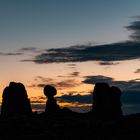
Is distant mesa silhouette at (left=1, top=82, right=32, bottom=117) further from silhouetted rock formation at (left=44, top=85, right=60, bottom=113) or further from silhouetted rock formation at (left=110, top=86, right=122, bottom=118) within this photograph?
silhouetted rock formation at (left=110, top=86, right=122, bottom=118)

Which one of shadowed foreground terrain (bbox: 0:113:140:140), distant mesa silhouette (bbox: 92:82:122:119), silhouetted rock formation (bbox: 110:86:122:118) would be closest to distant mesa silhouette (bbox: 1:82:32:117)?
distant mesa silhouette (bbox: 92:82:122:119)

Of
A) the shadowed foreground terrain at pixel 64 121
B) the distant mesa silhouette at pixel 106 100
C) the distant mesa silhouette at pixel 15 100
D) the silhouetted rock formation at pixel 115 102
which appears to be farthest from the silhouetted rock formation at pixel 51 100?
the silhouetted rock formation at pixel 115 102

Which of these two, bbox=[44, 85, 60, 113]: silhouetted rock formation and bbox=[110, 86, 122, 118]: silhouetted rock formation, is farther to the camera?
bbox=[110, 86, 122, 118]: silhouetted rock formation

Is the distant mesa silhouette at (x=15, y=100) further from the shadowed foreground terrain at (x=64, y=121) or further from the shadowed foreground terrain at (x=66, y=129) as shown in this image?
the shadowed foreground terrain at (x=66, y=129)

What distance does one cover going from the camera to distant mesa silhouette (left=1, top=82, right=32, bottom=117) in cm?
18175

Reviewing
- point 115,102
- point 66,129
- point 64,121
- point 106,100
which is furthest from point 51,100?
point 66,129

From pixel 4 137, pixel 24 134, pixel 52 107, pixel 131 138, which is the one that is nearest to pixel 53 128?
pixel 24 134

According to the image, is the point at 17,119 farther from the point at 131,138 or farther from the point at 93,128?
the point at 131,138

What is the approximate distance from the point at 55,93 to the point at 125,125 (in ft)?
204

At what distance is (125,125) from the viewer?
130375 mm

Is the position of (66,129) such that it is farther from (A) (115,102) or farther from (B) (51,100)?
(A) (115,102)

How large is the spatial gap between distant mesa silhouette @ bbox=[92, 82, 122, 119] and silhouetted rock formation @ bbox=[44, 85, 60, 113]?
591 inches

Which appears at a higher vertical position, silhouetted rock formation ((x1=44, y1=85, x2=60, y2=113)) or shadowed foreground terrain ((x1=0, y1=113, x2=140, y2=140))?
silhouetted rock formation ((x1=44, y1=85, x2=60, y2=113))

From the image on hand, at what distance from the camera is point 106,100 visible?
189 metres
